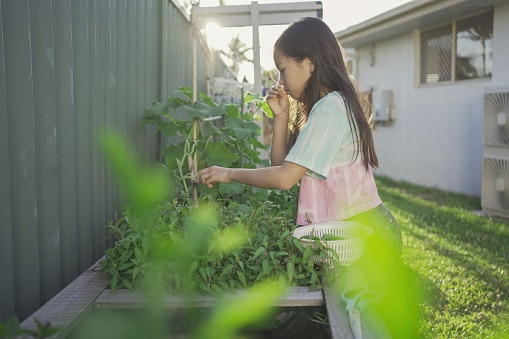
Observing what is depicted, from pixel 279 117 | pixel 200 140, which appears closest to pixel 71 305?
pixel 279 117

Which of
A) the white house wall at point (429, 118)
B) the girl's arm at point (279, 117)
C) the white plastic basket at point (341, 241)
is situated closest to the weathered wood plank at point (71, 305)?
the white plastic basket at point (341, 241)

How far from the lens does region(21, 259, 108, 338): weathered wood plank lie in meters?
1.36

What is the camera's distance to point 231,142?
3.36m

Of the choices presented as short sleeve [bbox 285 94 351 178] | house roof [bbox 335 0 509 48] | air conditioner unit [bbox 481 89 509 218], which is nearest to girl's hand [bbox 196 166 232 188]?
short sleeve [bbox 285 94 351 178]

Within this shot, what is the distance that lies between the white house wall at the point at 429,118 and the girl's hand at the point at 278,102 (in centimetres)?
561

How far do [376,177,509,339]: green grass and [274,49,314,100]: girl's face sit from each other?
1.64 m

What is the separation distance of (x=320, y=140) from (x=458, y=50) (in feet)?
25.4

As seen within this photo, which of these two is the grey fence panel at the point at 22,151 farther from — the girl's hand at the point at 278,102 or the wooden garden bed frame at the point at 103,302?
the girl's hand at the point at 278,102

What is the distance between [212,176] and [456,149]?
752cm

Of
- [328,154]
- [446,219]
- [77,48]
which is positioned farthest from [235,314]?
[446,219]

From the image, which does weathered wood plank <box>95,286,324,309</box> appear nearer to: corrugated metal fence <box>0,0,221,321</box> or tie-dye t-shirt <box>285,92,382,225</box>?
corrugated metal fence <box>0,0,221,321</box>

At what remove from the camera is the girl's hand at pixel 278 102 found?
103 inches

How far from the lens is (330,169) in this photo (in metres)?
2.05

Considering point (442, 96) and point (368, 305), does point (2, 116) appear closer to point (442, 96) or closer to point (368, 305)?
point (368, 305)
